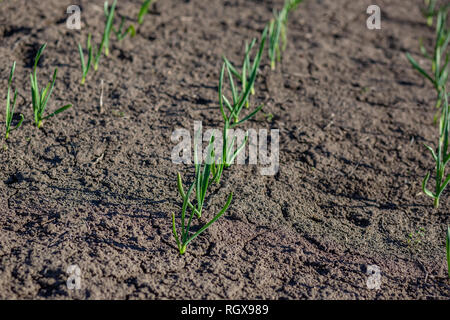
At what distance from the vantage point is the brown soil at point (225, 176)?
1.86m

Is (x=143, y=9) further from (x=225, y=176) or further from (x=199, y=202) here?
(x=199, y=202)

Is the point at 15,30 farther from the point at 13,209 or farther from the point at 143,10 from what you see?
the point at 13,209

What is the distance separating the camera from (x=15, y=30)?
9.82 feet

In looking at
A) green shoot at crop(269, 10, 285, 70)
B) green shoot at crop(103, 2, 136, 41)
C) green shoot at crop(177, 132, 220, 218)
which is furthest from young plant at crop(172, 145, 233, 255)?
green shoot at crop(103, 2, 136, 41)

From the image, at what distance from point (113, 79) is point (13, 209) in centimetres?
103

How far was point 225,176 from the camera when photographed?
230cm

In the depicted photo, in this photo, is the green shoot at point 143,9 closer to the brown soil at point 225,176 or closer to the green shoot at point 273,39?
the brown soil at point 225,176

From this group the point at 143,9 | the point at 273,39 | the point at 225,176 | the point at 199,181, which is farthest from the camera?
the point at 143,9

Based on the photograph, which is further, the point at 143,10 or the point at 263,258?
the point at 143,10

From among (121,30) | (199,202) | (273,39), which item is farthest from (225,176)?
(121,30)

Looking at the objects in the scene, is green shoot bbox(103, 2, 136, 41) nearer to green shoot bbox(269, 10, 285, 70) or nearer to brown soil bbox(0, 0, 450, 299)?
brown soil bbox(0, 0, 450, 299)
